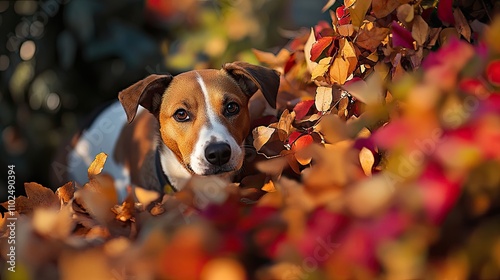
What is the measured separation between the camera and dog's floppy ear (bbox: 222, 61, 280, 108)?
7.16 ft

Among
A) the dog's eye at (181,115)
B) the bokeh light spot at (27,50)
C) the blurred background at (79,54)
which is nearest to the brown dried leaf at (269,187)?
the dog's eye at (181,115)

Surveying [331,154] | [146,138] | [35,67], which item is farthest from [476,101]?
[35,67]

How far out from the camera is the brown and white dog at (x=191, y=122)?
85.2 inches

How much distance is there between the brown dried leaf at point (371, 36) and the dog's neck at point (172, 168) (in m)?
0.95

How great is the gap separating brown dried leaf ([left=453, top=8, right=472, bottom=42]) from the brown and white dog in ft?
2.27

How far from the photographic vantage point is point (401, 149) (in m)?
A: 1.04

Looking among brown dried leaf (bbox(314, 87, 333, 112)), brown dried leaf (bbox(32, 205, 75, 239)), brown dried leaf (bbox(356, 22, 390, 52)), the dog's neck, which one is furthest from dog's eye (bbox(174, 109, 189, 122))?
brown dried leaf (bbox(32, 205, 75, 239))

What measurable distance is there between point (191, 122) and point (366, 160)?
1.02 m

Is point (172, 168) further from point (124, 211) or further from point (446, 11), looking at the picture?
point (446, 11)

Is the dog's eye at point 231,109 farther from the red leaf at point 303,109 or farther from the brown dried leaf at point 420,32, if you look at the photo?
the brown dried leaf at point 420,32

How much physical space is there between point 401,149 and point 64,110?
3.18 m

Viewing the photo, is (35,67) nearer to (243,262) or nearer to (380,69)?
(380,69)

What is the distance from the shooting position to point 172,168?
253 centimetres

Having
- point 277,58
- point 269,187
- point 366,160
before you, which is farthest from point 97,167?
point 277,58
